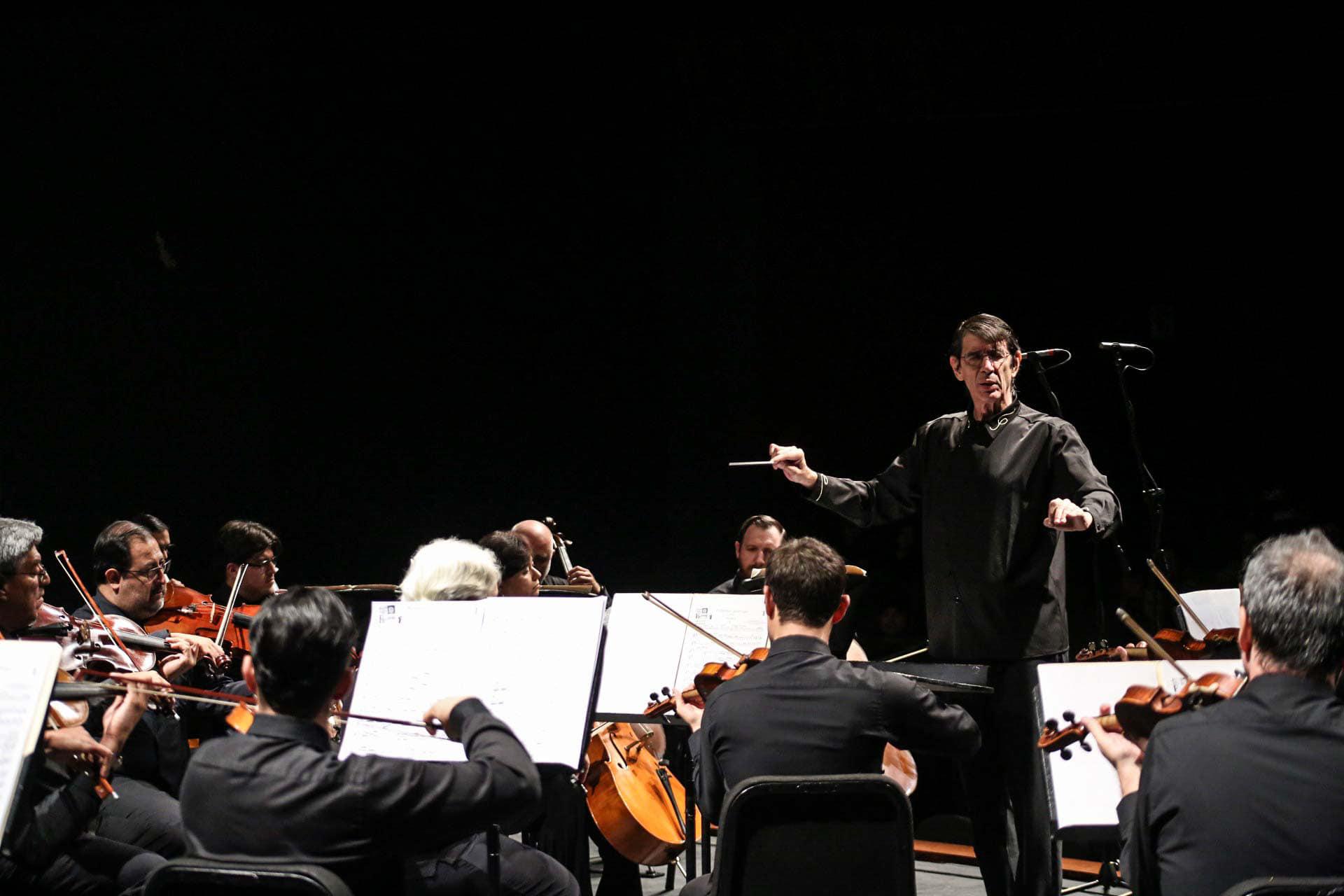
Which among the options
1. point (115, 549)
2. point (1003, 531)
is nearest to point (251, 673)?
point (1003, 531)

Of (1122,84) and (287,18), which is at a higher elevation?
(287,18)

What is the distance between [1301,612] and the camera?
1.54 metres

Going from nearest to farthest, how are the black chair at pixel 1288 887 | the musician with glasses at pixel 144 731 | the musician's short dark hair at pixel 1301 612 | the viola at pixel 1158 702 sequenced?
the black chair at pixel 1288 887
the musician's short dark hair at pixel 1301 612
the viola at pixel 1158 702
the musician with glasses at pixel 144 731

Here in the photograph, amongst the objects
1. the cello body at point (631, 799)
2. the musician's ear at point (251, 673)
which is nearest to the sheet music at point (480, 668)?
the musician's ear at point (251, 673)

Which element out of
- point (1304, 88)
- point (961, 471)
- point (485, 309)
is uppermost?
point (1304, 88)

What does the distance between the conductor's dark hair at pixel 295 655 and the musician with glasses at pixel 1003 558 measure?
5.56 feet

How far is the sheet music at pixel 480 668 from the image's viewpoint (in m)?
2.36

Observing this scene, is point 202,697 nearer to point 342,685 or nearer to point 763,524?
point 342,685

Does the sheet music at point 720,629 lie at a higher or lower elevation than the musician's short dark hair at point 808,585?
lower

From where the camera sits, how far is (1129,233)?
546cm

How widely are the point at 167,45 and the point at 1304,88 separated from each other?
4.44 meters

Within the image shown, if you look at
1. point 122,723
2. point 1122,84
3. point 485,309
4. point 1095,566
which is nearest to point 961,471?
point 1095,566

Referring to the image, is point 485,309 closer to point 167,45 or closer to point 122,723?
point 167,45

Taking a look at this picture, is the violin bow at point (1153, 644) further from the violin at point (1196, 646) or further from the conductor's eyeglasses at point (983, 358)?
the conductor's eyeglasses at point (983, 358)
